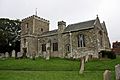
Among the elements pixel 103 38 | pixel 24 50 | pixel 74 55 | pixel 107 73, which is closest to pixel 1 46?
pixel 24 50

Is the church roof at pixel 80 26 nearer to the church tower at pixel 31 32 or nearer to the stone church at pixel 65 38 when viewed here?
the stone church at pixel 65 38

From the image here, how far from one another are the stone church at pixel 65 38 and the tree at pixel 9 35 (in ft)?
25.9

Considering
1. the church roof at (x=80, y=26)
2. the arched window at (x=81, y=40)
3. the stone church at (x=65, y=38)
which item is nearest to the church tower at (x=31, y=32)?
the stone church at (x=65, y=38)

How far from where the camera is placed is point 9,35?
53250 millimetres

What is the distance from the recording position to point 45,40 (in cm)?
4272

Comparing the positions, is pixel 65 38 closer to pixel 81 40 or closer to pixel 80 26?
pixel 81 40

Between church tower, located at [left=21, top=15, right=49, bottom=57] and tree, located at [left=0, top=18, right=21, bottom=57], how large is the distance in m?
7.88

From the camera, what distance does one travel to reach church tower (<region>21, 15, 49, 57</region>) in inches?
1687

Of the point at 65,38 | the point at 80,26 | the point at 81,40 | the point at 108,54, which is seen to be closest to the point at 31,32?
the point at 65,38

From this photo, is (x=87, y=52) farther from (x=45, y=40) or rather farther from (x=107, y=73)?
(x=107, y=73)

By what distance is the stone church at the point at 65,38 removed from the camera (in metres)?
35.8

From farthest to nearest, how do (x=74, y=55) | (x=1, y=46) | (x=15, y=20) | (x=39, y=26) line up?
1. (x=15, y=20)
2. (x=1, y=46)
3. (x=39, y=26)
4. (x=74, y=55)

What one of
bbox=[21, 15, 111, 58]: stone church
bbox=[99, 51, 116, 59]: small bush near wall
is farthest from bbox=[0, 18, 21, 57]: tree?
bbox=[99, 51, 116, 59]: small bush near wall

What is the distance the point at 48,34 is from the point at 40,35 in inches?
111
